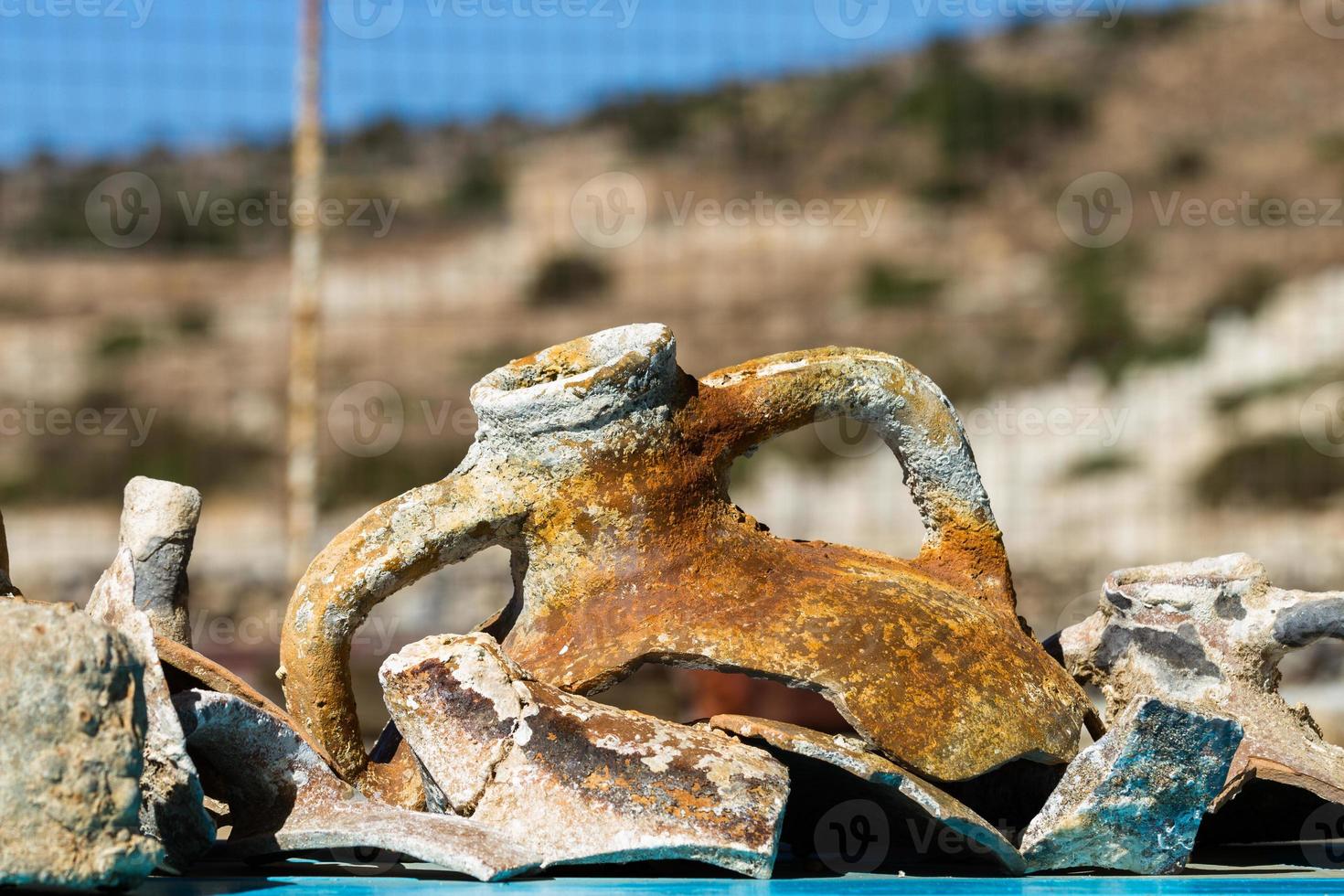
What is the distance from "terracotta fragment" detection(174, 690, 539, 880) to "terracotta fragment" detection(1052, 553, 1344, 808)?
5.04 ft

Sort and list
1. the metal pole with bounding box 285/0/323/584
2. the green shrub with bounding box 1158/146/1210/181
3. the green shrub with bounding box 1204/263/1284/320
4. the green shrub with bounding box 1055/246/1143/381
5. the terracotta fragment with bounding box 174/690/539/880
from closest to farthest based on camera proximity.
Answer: the terracotta fragment with bounding box 174/690/539/880 → the metal pole with bounding box 285/0/323/584 → the green shrub with bounding box 1055/246/1143/381 → the green shrub with bounding box 1204/263/1284/320 → the green shrub with bounding box 1158/146/1210/181

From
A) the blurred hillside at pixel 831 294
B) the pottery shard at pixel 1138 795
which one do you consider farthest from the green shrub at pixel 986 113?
the pottery shard at pixel 1138 795

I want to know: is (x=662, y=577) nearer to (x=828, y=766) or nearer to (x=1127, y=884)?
(x=828, y=766)

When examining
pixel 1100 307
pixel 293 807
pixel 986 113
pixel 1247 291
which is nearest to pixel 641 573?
pixel 293 807

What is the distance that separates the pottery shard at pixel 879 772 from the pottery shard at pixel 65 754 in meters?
1.09

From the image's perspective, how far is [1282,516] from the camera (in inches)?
619

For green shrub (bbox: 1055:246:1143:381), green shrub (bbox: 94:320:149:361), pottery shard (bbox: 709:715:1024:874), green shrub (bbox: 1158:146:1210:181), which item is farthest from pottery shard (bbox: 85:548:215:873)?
green shrub (bbox: 1158:146:1210:181)

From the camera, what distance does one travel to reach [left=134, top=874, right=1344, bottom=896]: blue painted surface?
3.02 metres

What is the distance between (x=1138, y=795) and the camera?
3320 millimetres

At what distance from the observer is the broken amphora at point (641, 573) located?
11.2ft

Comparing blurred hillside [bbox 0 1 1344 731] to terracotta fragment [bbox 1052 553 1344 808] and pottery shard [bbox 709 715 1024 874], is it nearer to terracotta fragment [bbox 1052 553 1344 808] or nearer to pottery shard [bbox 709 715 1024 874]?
terracotta fragment [bbox 1052 553 1344 808]

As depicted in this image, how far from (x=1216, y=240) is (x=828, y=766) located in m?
23.6

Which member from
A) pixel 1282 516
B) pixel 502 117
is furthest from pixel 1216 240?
pixel 502 117

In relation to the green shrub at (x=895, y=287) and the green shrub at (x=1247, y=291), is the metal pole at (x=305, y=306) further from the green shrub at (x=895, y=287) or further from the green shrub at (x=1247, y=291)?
the green shrub at (x=895, y=287)
